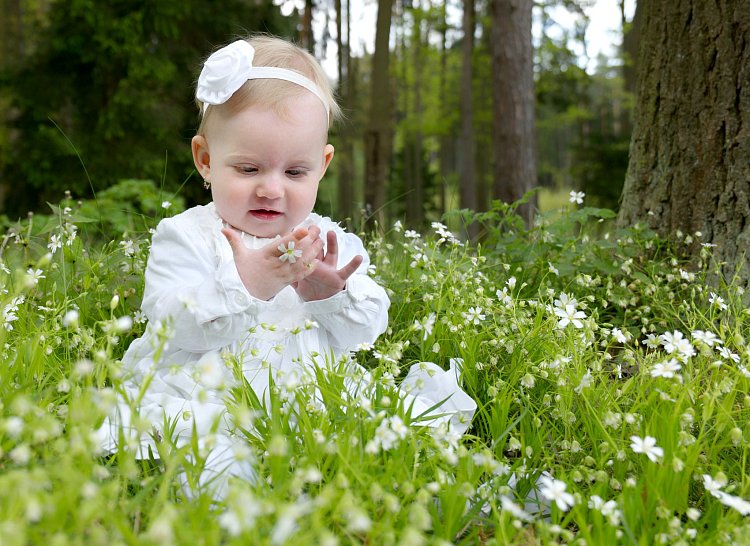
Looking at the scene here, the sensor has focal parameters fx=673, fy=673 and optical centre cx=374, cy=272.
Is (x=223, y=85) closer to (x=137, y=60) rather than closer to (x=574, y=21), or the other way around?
(x=137, y=60)

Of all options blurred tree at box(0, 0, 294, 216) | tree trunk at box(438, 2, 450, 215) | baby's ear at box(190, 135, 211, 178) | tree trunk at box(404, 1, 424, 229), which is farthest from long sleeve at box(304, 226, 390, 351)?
tree trunk at box(404, 1, 424, 229)

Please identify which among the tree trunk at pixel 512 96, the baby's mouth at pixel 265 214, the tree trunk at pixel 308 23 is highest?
the tree trunk at pixel 308 23

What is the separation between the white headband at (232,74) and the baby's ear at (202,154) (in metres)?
0.16

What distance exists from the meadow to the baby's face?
55 cm

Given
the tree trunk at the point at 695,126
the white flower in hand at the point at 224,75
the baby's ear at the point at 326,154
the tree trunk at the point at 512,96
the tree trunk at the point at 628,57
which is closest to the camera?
the white flower in hand at the point at 224,75

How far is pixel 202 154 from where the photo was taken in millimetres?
2637

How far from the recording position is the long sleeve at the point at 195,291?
221cm

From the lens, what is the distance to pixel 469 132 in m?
14.5

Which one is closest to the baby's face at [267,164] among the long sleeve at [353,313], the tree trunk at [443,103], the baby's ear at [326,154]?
the baby's ear at [326,154]

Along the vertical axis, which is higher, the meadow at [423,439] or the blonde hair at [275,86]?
the blonde hair at [275,86]

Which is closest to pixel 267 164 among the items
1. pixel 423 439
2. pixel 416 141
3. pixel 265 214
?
pixel 265 214

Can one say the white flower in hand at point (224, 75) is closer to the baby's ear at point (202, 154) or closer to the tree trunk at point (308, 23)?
the baby's ear at point (202, 154)

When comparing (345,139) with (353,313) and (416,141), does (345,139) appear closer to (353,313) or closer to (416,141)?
(416,141)

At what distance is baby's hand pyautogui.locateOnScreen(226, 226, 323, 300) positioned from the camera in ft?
7.30
